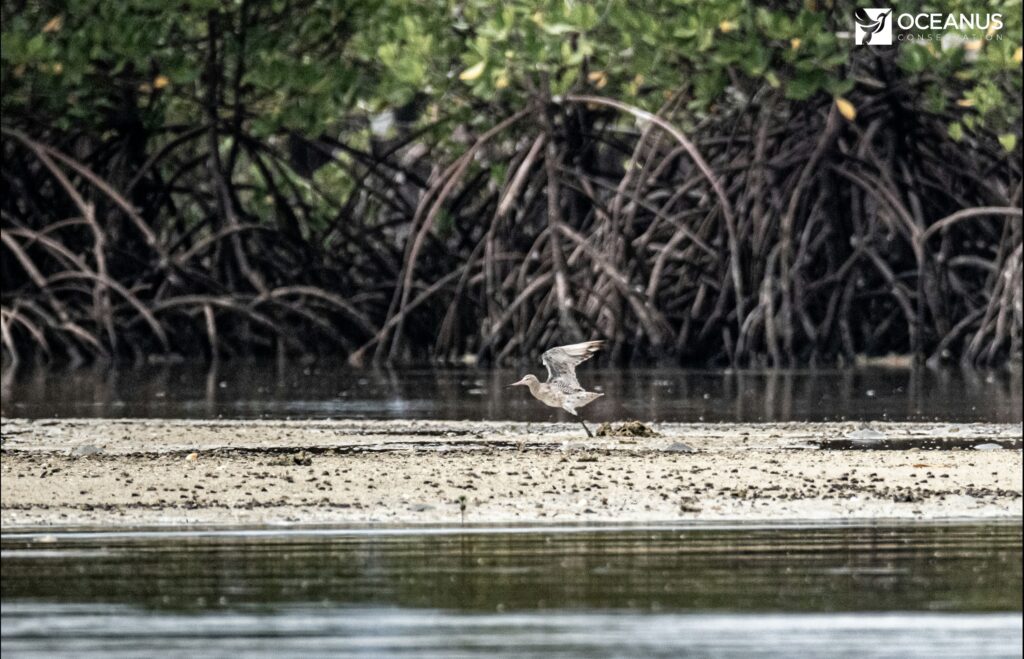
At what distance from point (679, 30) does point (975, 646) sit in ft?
36.4

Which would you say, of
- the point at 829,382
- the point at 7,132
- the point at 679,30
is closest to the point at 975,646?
the point at 829,382

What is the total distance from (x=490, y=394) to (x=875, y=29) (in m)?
4.93

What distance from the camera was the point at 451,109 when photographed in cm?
1805

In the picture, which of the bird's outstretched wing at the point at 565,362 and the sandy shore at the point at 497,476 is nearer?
the sandy shore at the point at 497,476

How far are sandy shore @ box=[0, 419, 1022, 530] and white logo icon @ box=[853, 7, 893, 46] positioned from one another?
681 cm

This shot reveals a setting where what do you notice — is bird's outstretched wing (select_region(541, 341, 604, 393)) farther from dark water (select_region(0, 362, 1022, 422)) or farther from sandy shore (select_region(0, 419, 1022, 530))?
dark water (select_region(0, 362, 1022, 422))

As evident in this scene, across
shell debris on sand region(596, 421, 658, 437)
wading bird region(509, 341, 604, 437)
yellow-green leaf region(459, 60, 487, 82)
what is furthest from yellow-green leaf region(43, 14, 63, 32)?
shell debris on sand region(596, 421, 658, 437)

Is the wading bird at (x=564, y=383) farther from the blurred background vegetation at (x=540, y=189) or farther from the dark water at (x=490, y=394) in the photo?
the blurred background vegetation at (x=540, y=189)

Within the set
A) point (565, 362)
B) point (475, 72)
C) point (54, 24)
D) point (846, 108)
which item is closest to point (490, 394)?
point (565, 362)

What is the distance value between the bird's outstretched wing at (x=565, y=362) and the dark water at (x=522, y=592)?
3.22 m

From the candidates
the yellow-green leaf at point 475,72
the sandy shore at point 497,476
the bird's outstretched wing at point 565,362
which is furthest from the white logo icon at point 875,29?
the bird's outstretched wing at point 565,362

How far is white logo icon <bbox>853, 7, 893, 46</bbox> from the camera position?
15727mm

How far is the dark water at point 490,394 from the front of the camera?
34.3 ft

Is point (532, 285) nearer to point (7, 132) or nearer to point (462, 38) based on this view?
point (462, 38)
